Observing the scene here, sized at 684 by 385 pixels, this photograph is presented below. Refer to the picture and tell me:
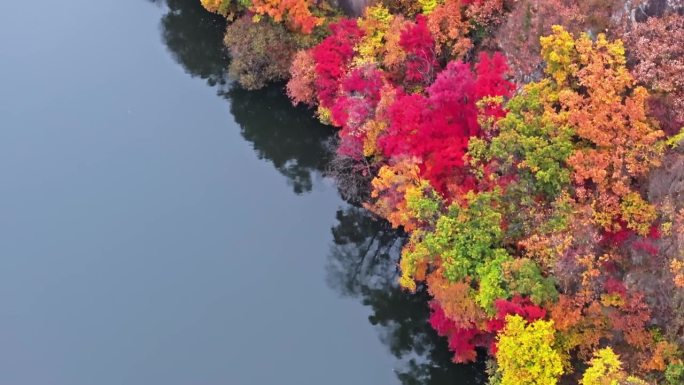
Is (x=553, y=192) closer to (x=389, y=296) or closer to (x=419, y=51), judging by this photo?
(x=389, y=296)

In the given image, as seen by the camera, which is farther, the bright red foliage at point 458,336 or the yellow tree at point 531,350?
the bright red foliage at point 458,336

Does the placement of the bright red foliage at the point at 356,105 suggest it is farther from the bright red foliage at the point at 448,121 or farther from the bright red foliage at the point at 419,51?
the bright red foliage at the point at 448,121

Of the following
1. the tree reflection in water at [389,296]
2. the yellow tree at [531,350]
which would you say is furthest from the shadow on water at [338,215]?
the yellow tree at [531,350]

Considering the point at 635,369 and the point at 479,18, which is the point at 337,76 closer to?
the point at 479,18

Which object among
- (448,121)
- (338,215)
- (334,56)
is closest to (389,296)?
(338,215)

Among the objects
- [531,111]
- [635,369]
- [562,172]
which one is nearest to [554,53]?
[531,111]

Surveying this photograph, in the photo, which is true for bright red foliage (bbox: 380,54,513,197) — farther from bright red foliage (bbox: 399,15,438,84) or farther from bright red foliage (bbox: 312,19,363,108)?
bright red foliage (bbox: 312,19,363,108)
